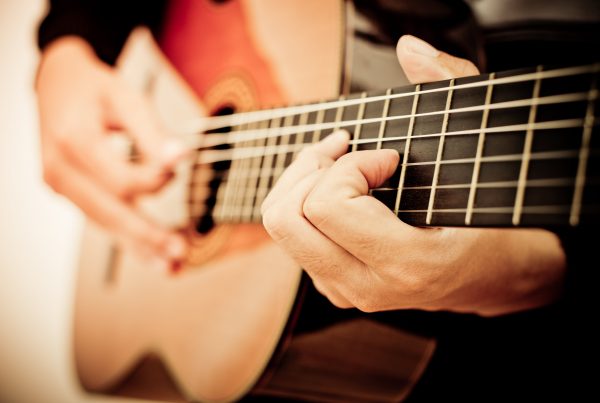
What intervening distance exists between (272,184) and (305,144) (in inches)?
3.2

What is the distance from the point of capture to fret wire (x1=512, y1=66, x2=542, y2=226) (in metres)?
0.36

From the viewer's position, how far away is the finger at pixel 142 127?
2.81 ft

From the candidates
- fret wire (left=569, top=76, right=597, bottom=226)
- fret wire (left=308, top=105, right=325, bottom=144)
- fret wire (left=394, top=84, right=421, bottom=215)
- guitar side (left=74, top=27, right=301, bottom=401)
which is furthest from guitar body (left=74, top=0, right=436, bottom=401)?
fret wire (left=569, top=76, right=597, bottom=226)

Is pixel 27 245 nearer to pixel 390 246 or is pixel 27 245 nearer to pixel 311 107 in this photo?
pixel 311 107

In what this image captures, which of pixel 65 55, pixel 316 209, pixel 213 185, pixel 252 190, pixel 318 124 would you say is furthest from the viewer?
pixel 65 55

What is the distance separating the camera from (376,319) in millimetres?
641

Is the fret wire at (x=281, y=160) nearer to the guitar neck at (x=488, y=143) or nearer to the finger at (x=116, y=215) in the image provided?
the guitar neck at (x=488, y=143)

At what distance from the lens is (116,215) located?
91 cm

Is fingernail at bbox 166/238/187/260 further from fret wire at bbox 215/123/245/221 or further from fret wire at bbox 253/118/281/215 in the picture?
fret wire at bbox 253/118/281/215

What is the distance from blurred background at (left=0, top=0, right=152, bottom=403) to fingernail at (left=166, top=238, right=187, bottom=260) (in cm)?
84

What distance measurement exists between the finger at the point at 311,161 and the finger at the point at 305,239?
0.05ft

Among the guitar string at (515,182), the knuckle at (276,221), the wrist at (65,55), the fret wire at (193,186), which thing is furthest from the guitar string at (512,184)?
the wrist at (65,55)

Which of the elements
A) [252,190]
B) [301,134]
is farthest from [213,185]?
[301,134]

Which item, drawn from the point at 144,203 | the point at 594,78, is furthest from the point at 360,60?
the point at 144,203
